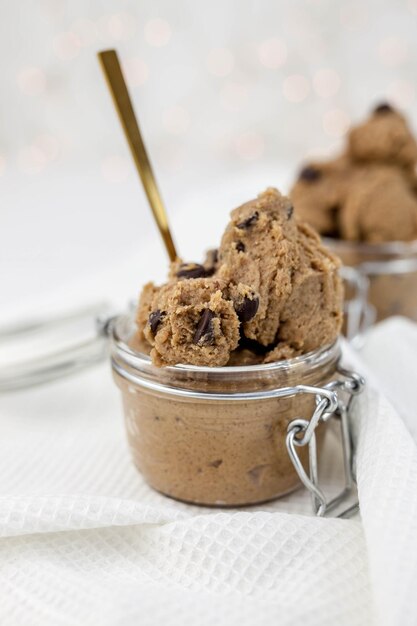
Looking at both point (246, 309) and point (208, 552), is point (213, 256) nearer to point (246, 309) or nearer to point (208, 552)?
point (246, 309)

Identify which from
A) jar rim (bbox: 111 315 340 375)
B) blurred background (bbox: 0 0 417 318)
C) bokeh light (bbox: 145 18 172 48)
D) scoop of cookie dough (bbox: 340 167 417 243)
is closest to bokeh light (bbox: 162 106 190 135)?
blurred background (bbox: 0 0 417 318)

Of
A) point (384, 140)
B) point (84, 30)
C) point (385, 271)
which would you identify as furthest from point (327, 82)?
point (385, 271)

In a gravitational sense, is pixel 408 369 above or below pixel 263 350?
below

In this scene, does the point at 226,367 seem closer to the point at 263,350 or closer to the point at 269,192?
the point at 263,350

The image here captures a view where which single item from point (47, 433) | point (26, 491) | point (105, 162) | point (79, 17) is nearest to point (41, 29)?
point (79, 17)

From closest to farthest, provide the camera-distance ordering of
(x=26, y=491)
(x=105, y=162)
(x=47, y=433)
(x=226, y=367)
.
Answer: (x=226, y=367)
(x=26, y=491)
(x=47, y=433)
(x=105, y=162)

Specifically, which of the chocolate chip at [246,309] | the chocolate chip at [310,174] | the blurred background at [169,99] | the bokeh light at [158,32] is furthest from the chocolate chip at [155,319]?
the bokeh light at [158,32]

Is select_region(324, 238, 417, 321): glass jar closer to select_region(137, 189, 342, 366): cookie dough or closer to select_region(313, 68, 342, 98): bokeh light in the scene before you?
select_region(137, 189, 342, 366): cookie dough
